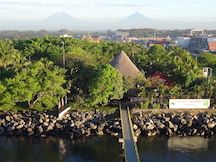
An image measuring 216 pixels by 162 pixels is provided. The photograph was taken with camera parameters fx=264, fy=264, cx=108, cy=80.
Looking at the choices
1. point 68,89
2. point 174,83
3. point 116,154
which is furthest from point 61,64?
point 116,154

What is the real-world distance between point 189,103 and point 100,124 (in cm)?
952

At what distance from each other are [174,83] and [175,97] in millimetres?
2658

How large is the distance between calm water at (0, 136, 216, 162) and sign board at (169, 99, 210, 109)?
4178 millimetres

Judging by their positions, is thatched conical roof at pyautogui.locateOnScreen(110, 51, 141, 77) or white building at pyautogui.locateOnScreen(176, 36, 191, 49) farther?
white building at pyautogui.locateOnScreen(176, 36, 191, 49)

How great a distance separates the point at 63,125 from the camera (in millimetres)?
24422

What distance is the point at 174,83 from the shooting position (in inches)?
1172

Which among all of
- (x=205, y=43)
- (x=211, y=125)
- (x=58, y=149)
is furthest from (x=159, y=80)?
(x=205, y=43)

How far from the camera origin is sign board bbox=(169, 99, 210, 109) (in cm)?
2677

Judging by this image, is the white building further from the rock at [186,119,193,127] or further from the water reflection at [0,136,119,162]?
the water reflection at [0,136,119,162]

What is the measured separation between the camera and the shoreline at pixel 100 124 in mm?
23859

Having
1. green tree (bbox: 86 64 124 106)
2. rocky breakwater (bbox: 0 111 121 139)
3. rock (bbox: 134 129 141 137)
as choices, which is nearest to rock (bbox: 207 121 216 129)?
rock (bbox: 134 129 141 137)

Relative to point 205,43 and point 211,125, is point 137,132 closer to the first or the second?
point 211,125

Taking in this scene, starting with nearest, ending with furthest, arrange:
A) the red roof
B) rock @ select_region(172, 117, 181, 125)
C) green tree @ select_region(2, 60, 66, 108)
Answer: rock @ select_region(172, 117, 181, 125), green tree @ select_region(2, 60, 66, 108), the red roof

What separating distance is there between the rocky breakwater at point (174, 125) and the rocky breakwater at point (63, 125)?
2278 millimetres
